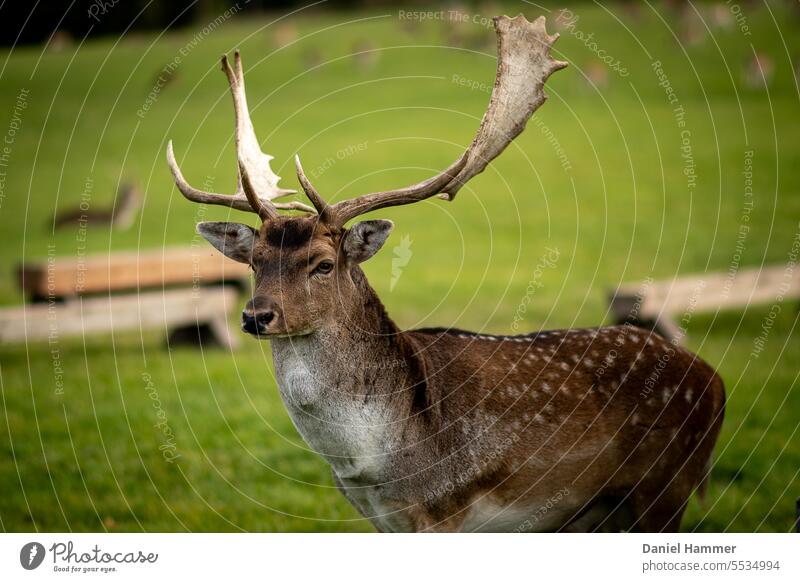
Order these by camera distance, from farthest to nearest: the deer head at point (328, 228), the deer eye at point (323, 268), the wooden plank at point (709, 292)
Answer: the wooden plank at point (709, 292) → the deer eye at point (323, 268) → the deer head at point (328, 228)

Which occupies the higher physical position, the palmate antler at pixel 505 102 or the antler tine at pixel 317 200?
the palmate antler at pixel 505 102

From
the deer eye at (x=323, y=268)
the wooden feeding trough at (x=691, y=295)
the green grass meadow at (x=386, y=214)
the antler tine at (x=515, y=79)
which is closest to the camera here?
the deer eye at (x=323, y=268)

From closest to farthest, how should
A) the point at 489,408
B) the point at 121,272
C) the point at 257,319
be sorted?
the point at 257,319 → the point at 489,408 → the point at 121,272

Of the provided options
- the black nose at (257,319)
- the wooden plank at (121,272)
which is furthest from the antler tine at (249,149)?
the wooden plank at (121,272)

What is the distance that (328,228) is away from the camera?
4332 mm

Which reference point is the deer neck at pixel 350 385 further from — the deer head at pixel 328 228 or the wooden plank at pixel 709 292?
the wooden plank at pixel 709 292

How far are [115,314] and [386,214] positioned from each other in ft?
19.8

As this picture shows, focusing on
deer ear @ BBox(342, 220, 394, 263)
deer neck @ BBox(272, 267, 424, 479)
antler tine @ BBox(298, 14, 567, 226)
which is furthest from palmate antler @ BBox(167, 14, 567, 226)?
deer neck @ BBox(272, 267, 424, 479)

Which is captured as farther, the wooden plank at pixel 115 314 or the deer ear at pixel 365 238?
the wooden plank at pixel 115 314

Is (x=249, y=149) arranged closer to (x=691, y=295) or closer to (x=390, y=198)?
(x=390, y=198)

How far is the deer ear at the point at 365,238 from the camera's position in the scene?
14.1 feet

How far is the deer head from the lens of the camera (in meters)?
4.15

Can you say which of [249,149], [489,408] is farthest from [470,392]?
[249,149]

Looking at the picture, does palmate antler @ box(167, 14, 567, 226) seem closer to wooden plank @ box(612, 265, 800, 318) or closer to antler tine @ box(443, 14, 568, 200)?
antler tine @ box(443, 14, 568, 200)
